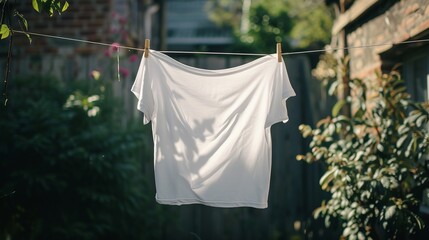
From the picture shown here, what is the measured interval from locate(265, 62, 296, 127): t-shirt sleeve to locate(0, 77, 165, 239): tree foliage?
164 centimetres

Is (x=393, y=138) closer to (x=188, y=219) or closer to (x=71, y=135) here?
(x=188, y=219)

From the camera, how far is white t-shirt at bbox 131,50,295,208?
2.78m

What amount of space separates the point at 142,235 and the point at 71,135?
1165 mm

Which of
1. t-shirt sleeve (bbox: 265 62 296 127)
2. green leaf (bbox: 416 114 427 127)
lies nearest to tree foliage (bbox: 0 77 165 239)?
t-shirt sleeve (bbox: 265 62 296 127)

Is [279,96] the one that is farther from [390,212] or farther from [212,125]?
[390,212]

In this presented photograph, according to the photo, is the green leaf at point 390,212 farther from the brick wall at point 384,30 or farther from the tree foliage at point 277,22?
the tree foliage at point 277,22

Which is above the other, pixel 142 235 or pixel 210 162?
pixel 210 162

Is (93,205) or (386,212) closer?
(386,212)

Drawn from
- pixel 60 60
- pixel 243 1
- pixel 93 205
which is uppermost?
pixel 243 1

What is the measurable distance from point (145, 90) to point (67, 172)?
4.93 feet

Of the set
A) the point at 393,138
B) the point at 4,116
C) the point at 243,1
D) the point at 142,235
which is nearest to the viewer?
the point at 393,138

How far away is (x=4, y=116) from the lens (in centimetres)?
384

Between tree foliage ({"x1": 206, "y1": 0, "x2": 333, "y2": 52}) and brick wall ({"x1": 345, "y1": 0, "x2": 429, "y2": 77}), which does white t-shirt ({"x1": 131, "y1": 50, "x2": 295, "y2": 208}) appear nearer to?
brick wall ({"x1": 345, "y1": 0, "x2": 429, "y2": 77})

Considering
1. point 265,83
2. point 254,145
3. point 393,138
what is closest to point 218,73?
point 265,83
